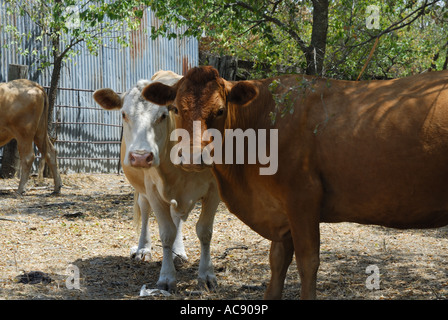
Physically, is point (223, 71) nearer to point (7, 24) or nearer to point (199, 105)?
point (7, 24)

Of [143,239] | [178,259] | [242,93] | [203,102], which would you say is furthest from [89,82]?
[203,102]

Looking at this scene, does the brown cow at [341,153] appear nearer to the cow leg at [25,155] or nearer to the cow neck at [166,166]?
the cow neck at [166,166]

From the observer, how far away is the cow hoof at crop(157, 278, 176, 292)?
523 centimetres

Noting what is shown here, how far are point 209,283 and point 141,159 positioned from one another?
137 cm

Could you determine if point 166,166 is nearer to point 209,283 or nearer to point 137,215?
point 209,283

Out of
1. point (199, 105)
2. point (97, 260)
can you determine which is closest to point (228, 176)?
point (199, 105)

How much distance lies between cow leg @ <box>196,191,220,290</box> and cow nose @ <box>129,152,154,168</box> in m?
0.86

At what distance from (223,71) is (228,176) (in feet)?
25.0

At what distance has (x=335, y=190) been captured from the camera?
13.1 feet

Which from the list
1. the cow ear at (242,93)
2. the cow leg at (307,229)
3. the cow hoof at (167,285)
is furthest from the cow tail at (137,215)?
the cow leg at (307,229)

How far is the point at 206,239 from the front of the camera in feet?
18.5

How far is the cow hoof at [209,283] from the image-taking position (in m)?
5.29

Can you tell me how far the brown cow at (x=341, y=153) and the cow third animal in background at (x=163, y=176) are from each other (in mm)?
940

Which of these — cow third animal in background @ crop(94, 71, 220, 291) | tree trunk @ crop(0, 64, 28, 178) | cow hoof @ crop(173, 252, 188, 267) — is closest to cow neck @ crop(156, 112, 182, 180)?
cow third animal in background @ crop(94, 71, 220, 291)
